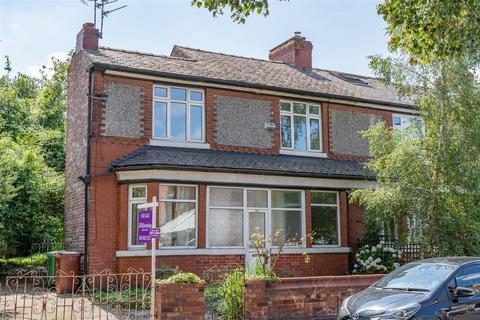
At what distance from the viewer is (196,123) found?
16547mm

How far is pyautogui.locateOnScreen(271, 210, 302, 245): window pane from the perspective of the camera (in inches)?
649

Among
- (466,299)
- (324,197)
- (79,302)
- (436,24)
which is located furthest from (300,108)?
(466,299)

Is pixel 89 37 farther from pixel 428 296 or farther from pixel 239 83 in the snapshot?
pixel 428 296

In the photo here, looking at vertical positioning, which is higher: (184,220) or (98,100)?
(98,100)

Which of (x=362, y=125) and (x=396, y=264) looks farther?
(x=362, y=125)

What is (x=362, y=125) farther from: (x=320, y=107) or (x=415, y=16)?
(x=415, y=16)

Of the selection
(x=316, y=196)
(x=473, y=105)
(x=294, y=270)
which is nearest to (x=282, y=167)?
(x=316, y=196)

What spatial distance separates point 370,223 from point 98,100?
868cm

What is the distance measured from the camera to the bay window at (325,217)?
17094 millimetres

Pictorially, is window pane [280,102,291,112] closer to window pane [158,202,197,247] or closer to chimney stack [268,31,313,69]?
chimney stack [268,31,313,69]

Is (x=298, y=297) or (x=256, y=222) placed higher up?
(x=256, y=222)

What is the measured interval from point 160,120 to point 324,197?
5.70 meters

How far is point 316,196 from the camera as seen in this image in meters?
17.1

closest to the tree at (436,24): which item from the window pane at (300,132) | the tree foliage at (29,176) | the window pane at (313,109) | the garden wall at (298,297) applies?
the garden wall at (298,297)
